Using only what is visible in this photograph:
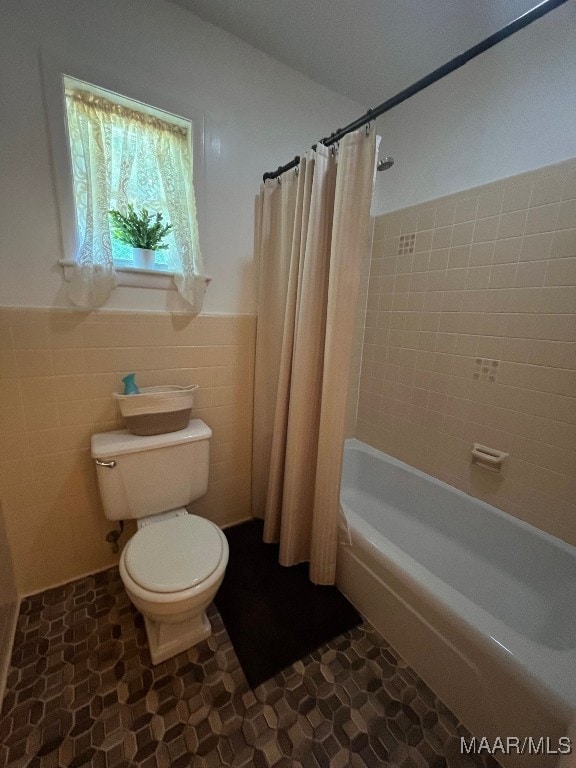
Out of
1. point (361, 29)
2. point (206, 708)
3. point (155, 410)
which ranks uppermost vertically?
point (361, 29)

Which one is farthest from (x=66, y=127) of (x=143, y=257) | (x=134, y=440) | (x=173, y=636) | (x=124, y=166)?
(x=173, y=636)

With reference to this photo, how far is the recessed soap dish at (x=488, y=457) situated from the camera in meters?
1.46

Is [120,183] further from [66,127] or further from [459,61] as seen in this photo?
[459,61]

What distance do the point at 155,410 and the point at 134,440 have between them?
0.50 ft

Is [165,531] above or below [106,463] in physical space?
below

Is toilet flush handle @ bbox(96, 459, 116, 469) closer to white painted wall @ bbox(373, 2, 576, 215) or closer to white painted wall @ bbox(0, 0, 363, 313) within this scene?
white painted wall @ bbox(0, 0, 363, 313)

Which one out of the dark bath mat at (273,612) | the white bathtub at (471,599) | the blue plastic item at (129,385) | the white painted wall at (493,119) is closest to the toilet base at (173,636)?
the dark bath mat at (273,612)

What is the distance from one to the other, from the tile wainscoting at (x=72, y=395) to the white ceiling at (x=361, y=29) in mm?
1228

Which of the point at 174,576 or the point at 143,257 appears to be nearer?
the point at 174,576

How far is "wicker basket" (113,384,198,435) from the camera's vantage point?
1257 mm

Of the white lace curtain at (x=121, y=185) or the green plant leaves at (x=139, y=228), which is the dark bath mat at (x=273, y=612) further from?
the green plant leaves at (x=139, y=228)

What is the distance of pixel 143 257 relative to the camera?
132cm

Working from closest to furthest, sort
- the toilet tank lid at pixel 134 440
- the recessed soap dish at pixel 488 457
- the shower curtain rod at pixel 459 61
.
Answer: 1. the shower curtain rod at pixel 459 61
2. the toilet tank lid at pixel 134 440
3. the recessed soap dish at pixel 488 457

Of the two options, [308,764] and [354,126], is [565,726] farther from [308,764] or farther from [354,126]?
[354,126]
